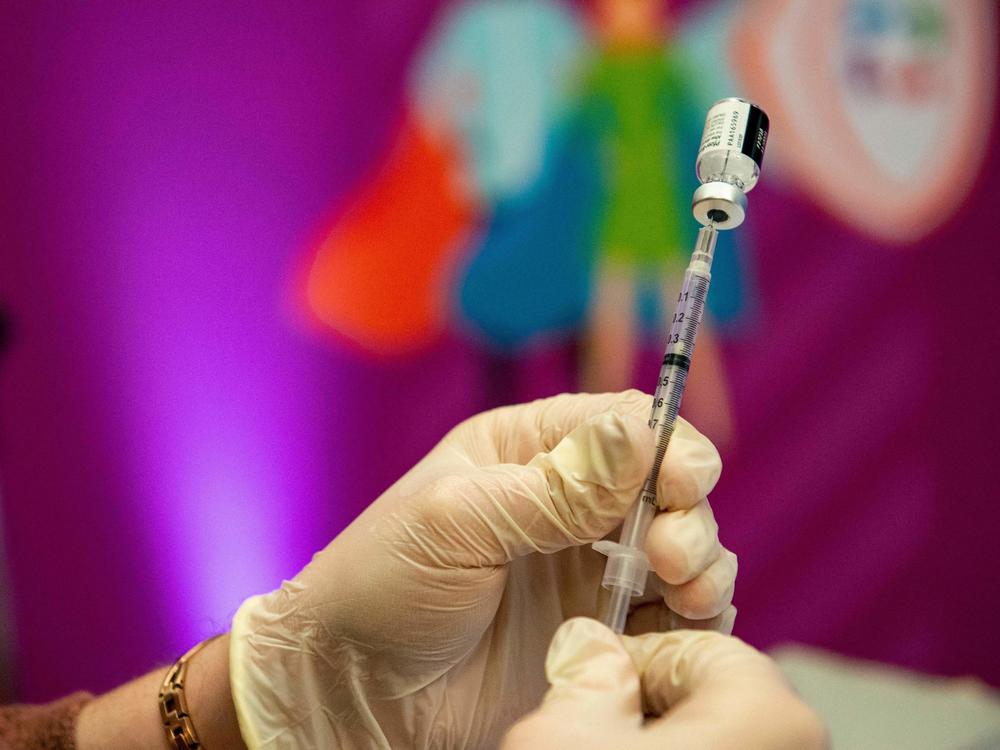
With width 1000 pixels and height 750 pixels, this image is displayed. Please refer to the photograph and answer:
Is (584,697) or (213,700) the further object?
(213,700)

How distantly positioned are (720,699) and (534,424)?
15.8 inches

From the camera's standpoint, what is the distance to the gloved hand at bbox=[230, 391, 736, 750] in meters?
0.81

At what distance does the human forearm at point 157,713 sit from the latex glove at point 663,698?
0.41 meters

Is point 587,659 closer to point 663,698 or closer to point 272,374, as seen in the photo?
point 663,698

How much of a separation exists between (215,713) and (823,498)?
165 cm

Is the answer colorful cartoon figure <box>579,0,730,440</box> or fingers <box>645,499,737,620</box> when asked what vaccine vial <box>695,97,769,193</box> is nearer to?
fingers <box>645,499,737,620</box>

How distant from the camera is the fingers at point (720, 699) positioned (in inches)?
24.0

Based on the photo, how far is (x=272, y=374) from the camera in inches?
73.3

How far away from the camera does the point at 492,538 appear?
825 millimetres

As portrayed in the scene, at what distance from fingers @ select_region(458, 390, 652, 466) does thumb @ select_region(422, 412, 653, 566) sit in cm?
12

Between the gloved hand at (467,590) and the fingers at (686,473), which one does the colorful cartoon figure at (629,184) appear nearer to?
the gloved hand at (467,590)

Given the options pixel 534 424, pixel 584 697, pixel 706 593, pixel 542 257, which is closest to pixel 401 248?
pixel 542 257

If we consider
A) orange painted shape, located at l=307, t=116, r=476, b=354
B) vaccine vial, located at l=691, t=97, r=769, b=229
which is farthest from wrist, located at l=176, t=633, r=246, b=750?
orange painted shape, located at l=307, t=116, r=476, b=354

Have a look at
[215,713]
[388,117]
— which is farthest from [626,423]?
[388,117]
